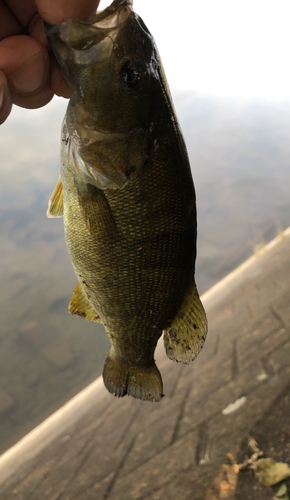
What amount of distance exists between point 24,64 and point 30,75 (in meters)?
0.03

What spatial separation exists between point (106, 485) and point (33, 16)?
8.50ft

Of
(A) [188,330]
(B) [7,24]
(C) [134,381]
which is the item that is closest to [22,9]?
(B) [7,24]

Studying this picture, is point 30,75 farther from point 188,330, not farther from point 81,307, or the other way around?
point 188,330

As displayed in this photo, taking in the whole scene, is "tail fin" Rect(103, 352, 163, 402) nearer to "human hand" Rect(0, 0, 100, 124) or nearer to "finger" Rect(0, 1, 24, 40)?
"human hand" Rect(0, 0, 100, 124)

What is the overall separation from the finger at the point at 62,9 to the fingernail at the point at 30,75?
3.5 inches

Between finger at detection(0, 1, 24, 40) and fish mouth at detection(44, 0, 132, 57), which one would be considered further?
finger at detection(0, 1, 24, 40)

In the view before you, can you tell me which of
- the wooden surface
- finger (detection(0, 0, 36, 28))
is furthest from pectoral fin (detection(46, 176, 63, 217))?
the wooden surface

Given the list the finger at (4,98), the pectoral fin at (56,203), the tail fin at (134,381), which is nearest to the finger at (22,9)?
the finger at (4,98)

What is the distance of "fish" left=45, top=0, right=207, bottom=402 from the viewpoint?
739 millimetres

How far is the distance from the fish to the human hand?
0.04 meters

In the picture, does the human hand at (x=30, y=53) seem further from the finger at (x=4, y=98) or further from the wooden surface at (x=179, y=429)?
the wooden surface at (x=179, y=429)

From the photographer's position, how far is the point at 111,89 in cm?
76

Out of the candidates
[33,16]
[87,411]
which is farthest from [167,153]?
[87,411]

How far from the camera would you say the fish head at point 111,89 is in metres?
0.72
